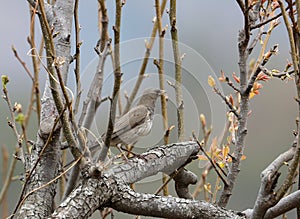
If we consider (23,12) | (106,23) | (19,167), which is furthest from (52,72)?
(19,167)

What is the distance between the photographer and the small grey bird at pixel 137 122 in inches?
67.8

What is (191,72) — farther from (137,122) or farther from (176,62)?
(137,122)

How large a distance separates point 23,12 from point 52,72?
3.52ft

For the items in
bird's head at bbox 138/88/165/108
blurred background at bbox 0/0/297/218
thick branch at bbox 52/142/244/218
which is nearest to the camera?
thick branch at bbox 52/142/244/218

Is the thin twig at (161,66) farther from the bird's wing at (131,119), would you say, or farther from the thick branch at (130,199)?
the thick branch at (130,199)

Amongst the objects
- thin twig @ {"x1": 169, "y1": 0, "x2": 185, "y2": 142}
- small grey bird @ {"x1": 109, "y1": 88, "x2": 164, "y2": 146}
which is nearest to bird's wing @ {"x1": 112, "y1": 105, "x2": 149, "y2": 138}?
small grey bird @ {"x1": 109, "y1": 88, "x2": 164, "y2": 146}

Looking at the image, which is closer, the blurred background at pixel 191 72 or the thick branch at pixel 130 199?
the thick branch at pixel 130 199

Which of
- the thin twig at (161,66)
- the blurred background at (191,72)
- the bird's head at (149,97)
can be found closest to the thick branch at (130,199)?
the blurred background at (191,72)

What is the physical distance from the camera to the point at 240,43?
1.39m

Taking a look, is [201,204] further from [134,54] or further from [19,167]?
[19,167]

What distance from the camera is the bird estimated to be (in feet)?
5.63

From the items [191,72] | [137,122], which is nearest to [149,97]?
[137,122]

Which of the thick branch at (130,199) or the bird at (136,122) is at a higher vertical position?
the bird at (136,122)

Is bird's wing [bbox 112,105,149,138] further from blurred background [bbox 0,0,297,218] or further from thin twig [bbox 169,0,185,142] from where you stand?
thin twig [bbox 169,0,185,142]
